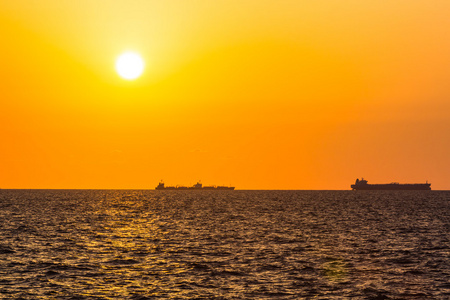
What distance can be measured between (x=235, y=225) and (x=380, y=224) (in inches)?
1036

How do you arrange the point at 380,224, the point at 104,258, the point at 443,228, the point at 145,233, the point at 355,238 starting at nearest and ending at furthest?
1. the point at 104,258
2. the point at 355,238
3. the point at 145,233
4. the point at 443,228
5. the point at 380,224

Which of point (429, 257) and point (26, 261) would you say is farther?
point (429, 257)

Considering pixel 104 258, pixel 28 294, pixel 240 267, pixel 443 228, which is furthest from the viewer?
pixel 443 228

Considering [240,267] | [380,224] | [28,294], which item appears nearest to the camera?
[28,294]

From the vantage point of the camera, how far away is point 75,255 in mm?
56312

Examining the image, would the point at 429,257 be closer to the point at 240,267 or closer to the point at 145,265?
the point at 240,267

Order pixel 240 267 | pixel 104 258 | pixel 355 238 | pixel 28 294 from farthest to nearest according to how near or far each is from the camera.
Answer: pixel 355 238
pixel 104 258
pixel 240 267
pixel 28 294

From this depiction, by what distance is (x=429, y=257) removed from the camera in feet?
185

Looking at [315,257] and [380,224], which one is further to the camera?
[380,224]

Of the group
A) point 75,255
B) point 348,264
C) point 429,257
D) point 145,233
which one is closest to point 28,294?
point 75,255

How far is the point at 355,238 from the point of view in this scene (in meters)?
75.0

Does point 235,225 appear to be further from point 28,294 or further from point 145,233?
point 28,294

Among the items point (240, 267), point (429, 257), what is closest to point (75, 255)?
point (240, 267)

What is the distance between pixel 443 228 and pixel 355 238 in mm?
24927
